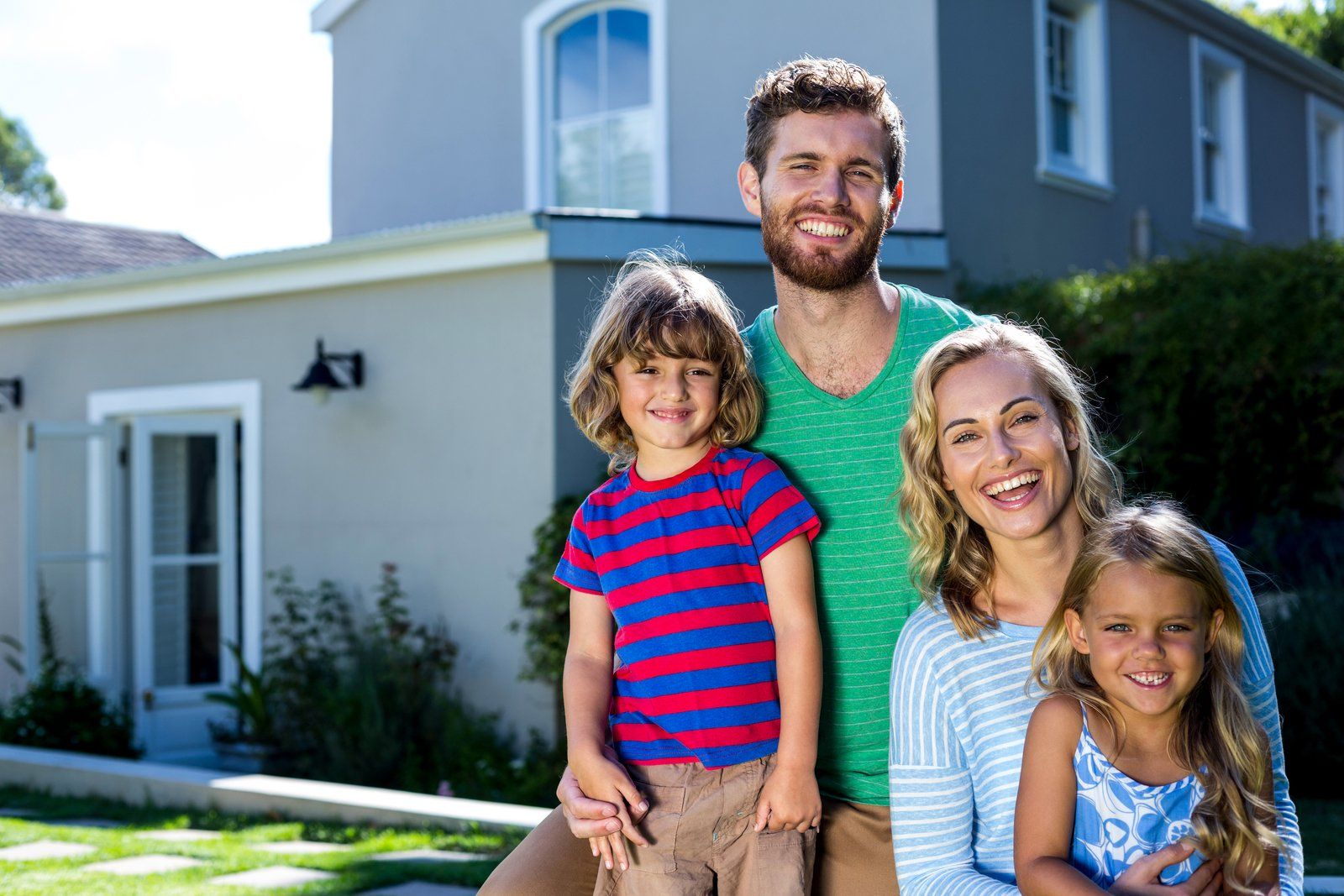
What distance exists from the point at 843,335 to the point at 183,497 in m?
7.75

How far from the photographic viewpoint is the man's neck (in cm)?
288

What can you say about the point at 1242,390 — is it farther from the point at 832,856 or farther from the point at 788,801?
the point at 788,801

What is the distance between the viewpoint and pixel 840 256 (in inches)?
112

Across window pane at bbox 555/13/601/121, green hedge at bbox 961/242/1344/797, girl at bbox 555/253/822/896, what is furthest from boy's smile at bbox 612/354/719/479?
window pane at bbox 555/13/601/121

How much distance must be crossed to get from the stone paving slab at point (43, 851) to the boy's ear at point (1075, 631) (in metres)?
4.85

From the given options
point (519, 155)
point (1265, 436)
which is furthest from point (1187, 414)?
point (519, 155)

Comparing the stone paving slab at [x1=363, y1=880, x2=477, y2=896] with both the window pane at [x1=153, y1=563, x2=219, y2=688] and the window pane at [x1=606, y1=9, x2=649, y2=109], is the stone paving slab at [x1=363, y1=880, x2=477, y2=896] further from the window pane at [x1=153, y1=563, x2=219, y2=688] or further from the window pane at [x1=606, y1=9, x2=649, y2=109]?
the window pane at [x1=606, y1=9, x2=649, y2=109]

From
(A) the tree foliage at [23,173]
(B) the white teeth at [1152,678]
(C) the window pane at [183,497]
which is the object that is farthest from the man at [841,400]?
(A) the tree foliage at [23,173]

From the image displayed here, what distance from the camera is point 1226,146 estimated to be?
13242mm

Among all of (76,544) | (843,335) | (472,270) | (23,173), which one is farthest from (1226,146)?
(23,173)

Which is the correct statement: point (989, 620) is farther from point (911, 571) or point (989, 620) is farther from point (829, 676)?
point (829, 676)

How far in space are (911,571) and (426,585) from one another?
607cm

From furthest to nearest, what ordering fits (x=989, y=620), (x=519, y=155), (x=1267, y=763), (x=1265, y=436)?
(x=519, y=155) → (x=1265, y=436) → (x=989, y=620) → (x=1267, y=763)

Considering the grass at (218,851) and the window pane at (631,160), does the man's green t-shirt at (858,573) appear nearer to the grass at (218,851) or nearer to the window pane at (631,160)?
the grass at (218,851)
